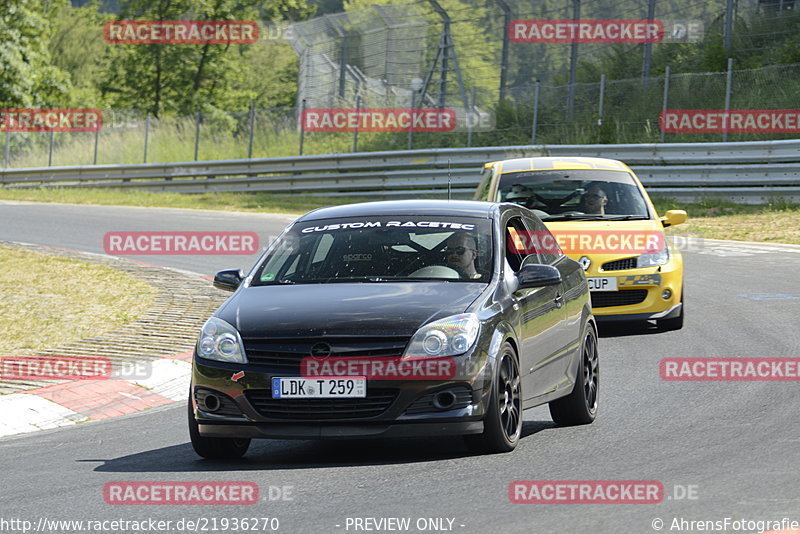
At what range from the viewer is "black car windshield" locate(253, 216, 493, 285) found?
8.04 m

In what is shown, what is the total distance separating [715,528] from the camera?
5.72 meters

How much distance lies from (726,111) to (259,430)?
21.9 metres

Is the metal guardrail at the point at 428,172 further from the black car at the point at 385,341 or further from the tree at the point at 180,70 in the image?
the tree at the point at 180,70

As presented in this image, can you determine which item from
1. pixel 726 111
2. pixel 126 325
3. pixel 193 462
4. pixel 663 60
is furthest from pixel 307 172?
pixel 193 462

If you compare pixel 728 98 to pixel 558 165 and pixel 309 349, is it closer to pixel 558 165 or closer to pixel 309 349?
pixel 558 165

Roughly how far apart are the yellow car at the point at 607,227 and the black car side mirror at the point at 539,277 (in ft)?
16.9

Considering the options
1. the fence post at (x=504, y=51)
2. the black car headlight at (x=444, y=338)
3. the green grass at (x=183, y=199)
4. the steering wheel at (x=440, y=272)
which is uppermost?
the fence post at (x=504, y=51)

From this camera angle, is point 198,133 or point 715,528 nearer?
point 715,528

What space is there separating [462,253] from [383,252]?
472 millimetres

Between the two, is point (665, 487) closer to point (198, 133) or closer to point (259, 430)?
point (259, 430)

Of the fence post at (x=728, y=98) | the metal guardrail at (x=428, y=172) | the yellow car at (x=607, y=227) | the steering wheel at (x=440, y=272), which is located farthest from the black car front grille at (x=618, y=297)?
the fence post at (x=728, y=98)

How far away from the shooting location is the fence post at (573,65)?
29.8 m

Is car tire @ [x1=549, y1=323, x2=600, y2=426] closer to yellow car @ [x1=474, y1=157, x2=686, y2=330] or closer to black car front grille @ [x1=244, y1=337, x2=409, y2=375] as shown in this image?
black car front grille @ [x1=244, y1=337, x2=409, y2=375]

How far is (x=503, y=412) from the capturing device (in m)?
7.43
